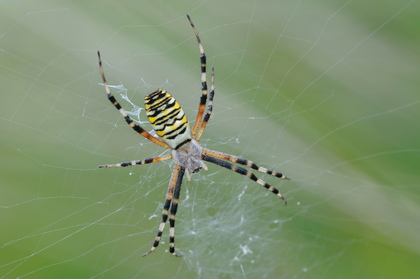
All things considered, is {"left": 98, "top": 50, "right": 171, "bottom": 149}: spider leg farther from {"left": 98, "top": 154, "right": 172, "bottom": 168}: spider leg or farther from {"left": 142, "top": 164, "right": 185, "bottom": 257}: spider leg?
{"left": 142, "top": 164, "right": 185, "bottom": 257}: spider leg

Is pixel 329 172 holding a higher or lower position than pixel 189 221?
higher

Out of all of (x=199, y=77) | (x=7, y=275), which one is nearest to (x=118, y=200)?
(x=7, y=275)

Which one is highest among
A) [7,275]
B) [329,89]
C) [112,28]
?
[329,89]

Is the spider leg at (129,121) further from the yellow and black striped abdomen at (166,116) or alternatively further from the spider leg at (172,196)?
the spider leg at (172,196)

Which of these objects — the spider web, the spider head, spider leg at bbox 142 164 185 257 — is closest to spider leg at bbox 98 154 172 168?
the spider head

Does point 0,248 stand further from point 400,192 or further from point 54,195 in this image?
point 400,192

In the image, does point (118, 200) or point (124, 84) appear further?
point (118, 200)

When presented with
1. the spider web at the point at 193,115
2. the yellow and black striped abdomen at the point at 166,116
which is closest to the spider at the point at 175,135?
the yellow and black striped abdomen at the point at 166,116
